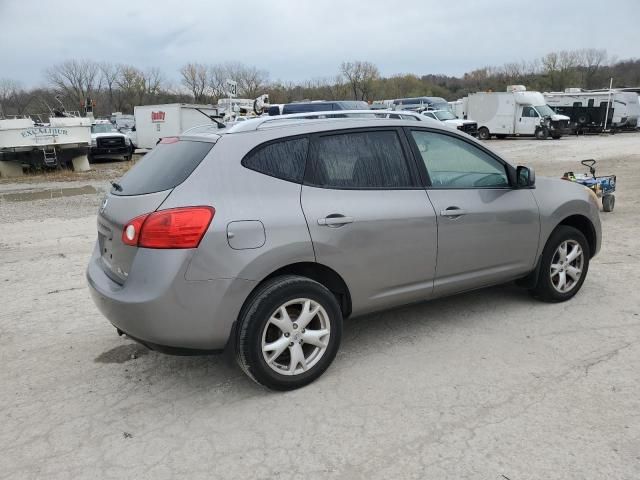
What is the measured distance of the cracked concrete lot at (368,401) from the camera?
2.69 meters

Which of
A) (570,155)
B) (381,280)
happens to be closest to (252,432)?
(381,280)

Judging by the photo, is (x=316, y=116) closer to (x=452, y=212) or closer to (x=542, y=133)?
(x=452, y=212)

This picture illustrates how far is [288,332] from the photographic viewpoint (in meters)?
3.28

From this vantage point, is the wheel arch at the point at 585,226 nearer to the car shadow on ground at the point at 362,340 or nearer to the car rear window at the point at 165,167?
the car shadow on ground at the point at 362,340

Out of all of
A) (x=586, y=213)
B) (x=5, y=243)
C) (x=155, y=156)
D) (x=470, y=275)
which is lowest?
(x=5, y=243)

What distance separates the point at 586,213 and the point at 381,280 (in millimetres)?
2297

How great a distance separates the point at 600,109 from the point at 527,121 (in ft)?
25.0

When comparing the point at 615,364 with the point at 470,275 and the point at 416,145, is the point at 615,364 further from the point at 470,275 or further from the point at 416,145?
the point at 416,145

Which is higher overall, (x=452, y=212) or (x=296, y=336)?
(x=452, y=212)

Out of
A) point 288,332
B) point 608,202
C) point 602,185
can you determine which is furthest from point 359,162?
point 608,202

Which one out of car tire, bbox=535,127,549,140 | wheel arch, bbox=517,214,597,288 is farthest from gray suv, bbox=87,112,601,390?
car tire, bbox=535,127,549,140

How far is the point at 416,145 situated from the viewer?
3.95 metres

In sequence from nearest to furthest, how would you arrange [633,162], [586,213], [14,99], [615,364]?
[615,364] < [586,213] < [633,162] < [14,99]

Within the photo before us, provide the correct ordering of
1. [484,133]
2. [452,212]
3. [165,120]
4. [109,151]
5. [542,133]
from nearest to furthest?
[452,212], [109,151], [165,120], [542,133], [484,133]
